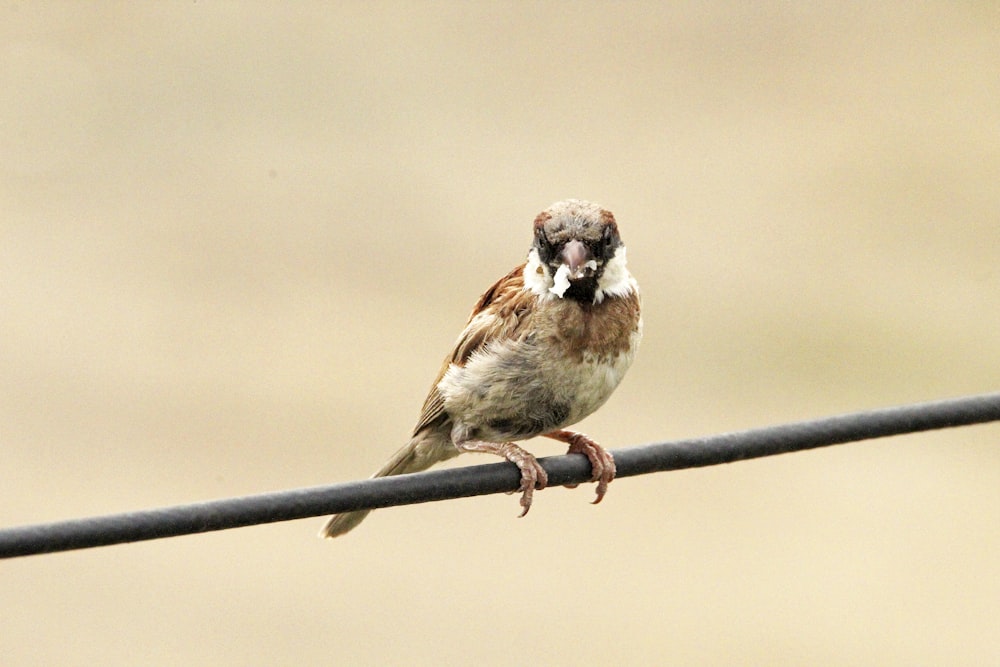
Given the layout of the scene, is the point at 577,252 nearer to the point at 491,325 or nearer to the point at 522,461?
the point at 491,325

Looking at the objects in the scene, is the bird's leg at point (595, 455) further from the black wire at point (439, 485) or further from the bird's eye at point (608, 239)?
the bird's eye at point (608, 239)

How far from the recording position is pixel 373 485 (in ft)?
11.1

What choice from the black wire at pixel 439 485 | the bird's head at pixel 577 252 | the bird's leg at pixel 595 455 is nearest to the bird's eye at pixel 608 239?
the bird's head at pixel 577 252

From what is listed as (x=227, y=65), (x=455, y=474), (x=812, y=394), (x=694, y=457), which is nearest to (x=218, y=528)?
(x=455, y=474)

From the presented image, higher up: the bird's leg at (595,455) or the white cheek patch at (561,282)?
the white cheek patch at (561,282)

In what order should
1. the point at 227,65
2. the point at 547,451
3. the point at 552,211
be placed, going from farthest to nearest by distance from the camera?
the point at 227,65 < the point at 547,451 < the point at 552,211

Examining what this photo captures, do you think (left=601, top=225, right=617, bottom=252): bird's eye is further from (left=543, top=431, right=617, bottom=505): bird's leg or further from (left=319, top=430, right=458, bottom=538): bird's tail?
(left=319, top=430, right=458, bottom=538): bird's tail

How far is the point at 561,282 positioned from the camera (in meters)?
4.79

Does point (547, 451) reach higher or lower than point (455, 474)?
lower

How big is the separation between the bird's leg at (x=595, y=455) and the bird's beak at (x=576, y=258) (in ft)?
1.78

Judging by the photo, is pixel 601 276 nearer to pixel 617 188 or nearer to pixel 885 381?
pixel 885 381

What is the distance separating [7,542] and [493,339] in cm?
226

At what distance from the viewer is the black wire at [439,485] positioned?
3.03m

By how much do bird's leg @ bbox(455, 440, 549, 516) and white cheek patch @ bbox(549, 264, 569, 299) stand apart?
1.66 feet
